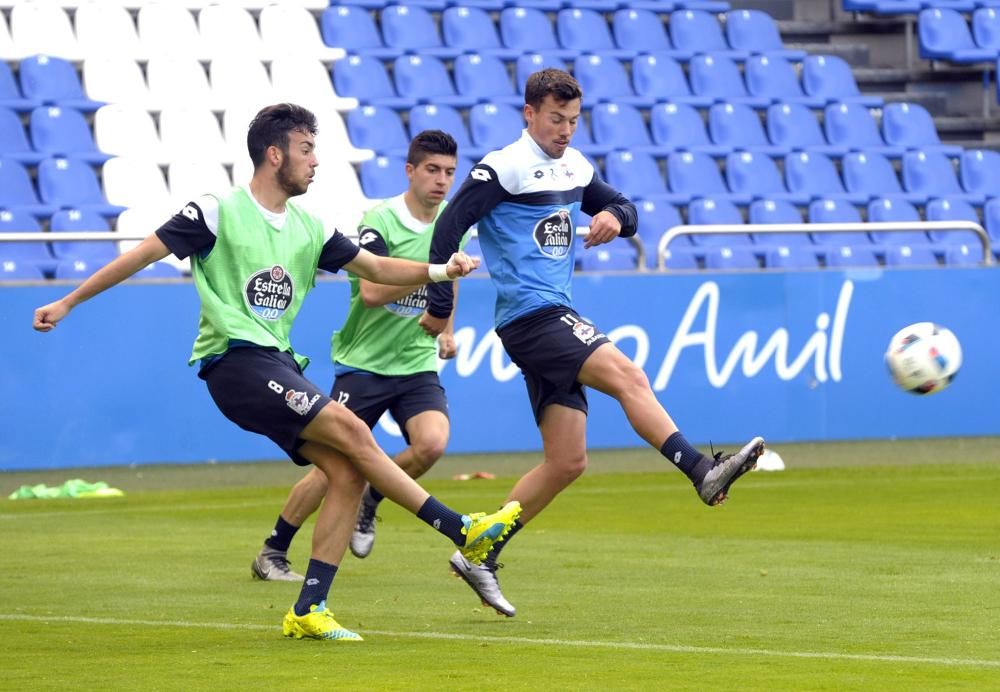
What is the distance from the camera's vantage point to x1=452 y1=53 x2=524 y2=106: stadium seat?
20516mm

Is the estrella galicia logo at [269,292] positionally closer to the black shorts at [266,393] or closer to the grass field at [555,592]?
the black shorts at [266,393]

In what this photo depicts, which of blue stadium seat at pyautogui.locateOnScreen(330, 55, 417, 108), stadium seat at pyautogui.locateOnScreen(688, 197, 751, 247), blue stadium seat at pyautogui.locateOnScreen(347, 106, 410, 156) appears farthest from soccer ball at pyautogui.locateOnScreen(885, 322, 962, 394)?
blue stadium seat at pyautogui.locateOnScreen(330, 55, 417, 108)

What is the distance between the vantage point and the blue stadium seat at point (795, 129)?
21594 mm

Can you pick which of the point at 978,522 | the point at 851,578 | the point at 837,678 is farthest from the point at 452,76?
the point at 837,678

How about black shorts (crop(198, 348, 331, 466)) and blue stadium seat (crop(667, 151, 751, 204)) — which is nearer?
black shorts (crop(198, 348, 331, 466))

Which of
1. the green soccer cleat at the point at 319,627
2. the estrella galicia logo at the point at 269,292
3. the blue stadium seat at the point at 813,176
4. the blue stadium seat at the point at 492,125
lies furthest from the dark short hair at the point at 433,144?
the blue stadium seat at the point at 813,176

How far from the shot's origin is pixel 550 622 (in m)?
7.87

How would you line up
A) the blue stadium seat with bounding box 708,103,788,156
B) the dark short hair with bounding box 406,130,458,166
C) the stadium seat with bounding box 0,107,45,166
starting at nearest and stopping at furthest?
the dark short hair with bounding box 406,130,458,166 → the stadium seat with bounding box 0,107,45,166 → the blue stadium seat with bounding box 708,103,788,156

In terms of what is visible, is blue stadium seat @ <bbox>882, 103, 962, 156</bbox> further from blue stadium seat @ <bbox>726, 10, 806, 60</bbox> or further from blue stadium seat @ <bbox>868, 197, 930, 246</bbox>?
blue stadium seat @ <bbox>868, 197, 930, 246</bbox>

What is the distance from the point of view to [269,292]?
7562 mm

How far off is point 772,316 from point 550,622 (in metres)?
9.23

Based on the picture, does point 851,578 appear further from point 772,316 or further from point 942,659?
point 772,316

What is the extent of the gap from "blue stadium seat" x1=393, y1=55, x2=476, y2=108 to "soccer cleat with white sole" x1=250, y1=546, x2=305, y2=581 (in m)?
11.2

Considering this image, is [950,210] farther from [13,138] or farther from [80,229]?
[13,138]
